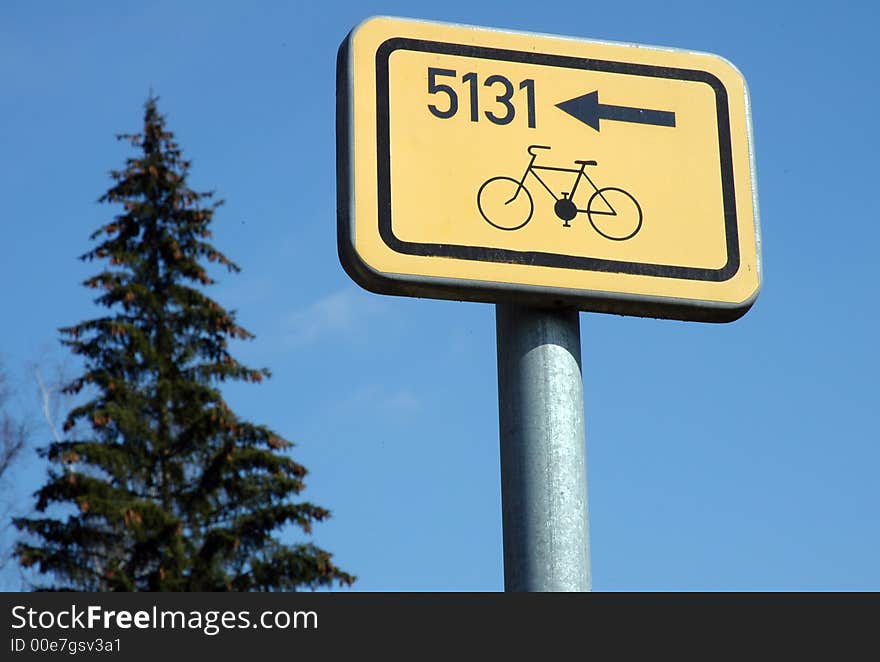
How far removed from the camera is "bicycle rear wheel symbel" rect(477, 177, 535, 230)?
2.57 meters

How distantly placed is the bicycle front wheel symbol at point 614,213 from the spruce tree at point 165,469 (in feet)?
57.9

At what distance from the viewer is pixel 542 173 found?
→ 2602mm

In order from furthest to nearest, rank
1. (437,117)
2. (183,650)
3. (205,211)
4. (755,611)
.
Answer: (205,211) → (183,650) → (755,611) → (437,117)

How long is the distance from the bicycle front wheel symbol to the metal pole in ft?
0.57

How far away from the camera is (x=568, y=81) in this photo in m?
2.75

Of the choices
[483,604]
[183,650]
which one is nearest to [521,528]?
[483,604]

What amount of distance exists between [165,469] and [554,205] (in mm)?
19407

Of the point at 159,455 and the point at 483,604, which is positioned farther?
the point at 159,455

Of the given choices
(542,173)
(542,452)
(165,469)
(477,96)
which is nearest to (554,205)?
(542,173)

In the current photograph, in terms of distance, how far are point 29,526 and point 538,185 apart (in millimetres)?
19967

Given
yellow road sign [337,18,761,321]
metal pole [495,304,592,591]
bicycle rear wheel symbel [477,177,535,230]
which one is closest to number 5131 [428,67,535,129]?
yellow road sign [337,18,761,321]

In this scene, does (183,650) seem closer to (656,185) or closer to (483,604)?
(483,604)

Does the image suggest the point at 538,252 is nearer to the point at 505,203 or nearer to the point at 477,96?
the point at 505,203

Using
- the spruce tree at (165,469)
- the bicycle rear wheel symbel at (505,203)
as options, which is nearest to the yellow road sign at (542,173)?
the bicycle rear wheel symbel at (505,203)
